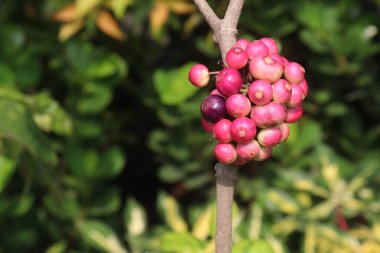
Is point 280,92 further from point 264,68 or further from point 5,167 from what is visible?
point 5,167

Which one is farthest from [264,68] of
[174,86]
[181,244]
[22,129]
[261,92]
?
[174,86]

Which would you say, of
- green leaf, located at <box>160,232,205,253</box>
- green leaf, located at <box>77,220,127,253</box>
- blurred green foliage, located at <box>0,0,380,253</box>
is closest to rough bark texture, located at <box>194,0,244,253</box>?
green leaf, located at <box>160,232,205,253</box>

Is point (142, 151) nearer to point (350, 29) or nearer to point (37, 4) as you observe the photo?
point (37, 4)

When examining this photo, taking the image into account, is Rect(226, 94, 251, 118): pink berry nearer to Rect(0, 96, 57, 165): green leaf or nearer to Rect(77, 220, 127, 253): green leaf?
Rect(0, 96, 57, 165): green leaf

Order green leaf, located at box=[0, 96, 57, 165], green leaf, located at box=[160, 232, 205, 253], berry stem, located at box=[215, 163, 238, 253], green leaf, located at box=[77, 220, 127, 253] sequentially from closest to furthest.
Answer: berry stem, located at box=[215, 163, 238, 253]
green leaf, located at box=[160, 232, 205, 253]
green leaf, located at box=[0, 96, 57, 165]
green leaf, located at box=[77, 220, 127, 253]

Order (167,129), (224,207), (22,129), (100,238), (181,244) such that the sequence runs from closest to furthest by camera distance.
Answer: (224,207) < (181,244) < (22,129) < (100,238) < (167,129)

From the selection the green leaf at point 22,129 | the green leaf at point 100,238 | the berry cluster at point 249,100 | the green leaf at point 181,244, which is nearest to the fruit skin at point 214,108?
the berry cluster at point 249,100
